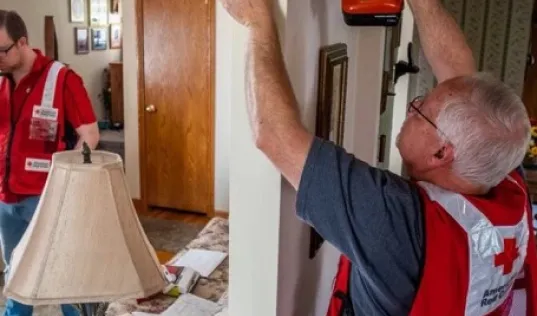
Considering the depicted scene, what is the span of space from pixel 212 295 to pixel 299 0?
4.33 ft

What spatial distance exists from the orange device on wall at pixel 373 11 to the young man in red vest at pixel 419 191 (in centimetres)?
33

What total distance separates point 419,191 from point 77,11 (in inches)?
250

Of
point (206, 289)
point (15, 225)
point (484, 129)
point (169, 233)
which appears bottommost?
point (169, 233)

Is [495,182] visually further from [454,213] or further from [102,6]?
[102,6]

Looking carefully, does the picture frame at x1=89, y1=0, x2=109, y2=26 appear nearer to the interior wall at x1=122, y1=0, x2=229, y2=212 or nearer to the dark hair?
the interior wall at x1=122, y1=0, x2=229, y2=212

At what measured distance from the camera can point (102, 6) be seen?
7.14 metres

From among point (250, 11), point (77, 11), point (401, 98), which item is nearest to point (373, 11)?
point (250, 11)

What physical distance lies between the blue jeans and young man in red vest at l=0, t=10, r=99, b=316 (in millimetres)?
12

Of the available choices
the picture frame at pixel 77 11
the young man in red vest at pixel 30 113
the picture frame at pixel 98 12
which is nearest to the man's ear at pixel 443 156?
the young man in red vest at pixel 30 113

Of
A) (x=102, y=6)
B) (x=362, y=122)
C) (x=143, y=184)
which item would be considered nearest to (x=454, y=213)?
(x=362, y=122)

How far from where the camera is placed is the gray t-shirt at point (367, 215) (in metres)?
0.99

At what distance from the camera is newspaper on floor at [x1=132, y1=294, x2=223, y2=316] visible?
1929 millimetres

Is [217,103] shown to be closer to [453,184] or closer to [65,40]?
[65,40]

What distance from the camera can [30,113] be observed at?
2312 millimetres
